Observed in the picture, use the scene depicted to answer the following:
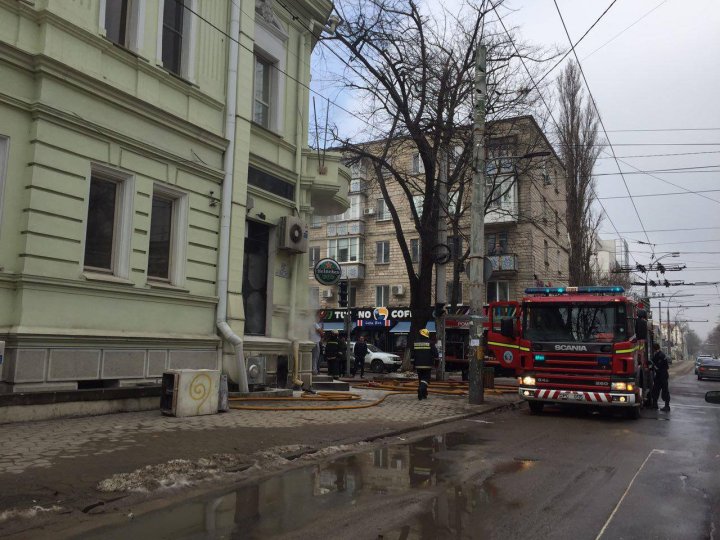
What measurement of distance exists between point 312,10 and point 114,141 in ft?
25.4

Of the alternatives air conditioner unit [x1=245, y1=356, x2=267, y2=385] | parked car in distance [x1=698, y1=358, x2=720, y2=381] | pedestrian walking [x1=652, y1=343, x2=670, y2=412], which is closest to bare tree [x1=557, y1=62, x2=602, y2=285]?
parked car in distance [x1=698, y1=358, x2=720, y2=381]

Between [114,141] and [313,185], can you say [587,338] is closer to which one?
[313,185]

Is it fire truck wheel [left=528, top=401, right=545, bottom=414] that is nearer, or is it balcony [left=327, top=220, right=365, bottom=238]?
fire truck wheel [left=528, top=401, right=545, bottom=414]

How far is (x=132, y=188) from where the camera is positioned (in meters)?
10.8

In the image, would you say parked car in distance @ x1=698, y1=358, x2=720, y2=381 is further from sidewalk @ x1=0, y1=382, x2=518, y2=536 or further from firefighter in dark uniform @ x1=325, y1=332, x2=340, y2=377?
sidewalk @ x1=0, y1=382, x2=518, y2=536

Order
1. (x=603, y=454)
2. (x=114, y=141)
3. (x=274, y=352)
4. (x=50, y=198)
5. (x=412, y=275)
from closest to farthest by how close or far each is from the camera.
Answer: (x=603, y=454) → (x=50, y=198) → (x=114, y=141) → (x=274, y=352) → (x=412, y=275)

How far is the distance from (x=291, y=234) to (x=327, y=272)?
297cm

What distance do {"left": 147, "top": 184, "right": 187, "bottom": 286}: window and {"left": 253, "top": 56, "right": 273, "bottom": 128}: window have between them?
3.75 meters

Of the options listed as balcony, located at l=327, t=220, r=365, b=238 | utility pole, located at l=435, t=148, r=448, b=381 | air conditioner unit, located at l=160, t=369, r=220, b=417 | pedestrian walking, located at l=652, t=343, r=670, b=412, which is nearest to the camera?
air conditioner unit, located at l=160, t=369, r=220, b=417

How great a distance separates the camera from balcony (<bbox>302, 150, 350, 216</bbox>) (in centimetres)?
1591

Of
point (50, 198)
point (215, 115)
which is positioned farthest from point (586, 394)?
point (50, 198)

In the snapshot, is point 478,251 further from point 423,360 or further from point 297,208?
point 297,208

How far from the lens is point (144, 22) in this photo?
11102 mm

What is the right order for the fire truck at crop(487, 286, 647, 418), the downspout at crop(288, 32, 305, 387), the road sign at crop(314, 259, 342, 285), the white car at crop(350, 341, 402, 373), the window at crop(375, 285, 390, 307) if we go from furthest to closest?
the window at crop(375, 285, 390, 307) → the white car at crop(350, 341, 402, 373) → the road sign at crop(314, 259, 342, 285) → the downspout at crop(288, 32, 305, 387) → the fire truck at crop(487, 286, 647, 418)
